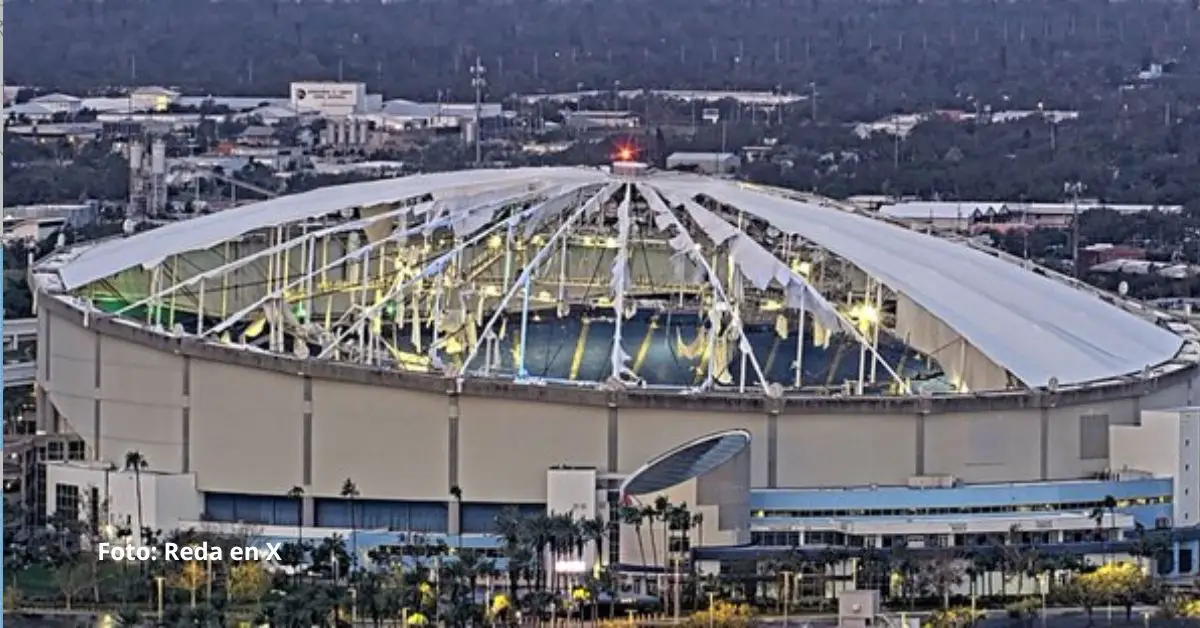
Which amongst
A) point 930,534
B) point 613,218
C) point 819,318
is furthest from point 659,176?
point 930,534

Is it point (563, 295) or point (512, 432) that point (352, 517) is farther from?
point (563, 295)

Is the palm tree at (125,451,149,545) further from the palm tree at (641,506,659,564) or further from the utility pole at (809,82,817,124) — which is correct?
the utility pole at (809,82,817,124)

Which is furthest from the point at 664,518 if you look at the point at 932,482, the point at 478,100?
the point at 478,100

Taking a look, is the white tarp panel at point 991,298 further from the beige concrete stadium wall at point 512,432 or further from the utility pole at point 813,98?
the utility pole at point 813,98

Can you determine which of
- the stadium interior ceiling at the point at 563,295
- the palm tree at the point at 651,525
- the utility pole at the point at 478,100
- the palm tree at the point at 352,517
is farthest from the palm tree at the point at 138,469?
the utility pole at the point at 478,100

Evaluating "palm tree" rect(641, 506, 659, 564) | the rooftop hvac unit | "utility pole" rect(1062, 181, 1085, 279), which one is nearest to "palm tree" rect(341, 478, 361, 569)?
"palm tree" rect(641, 506, 659, 564)

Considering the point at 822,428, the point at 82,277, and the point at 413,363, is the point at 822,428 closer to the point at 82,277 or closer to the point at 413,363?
the point at 413,363

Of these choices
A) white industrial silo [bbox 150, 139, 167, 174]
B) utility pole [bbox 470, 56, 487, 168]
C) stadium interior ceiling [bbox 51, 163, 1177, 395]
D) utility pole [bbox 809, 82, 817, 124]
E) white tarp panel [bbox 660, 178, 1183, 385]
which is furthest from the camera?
utility pole [bbox 809, 82, 817, 124]
